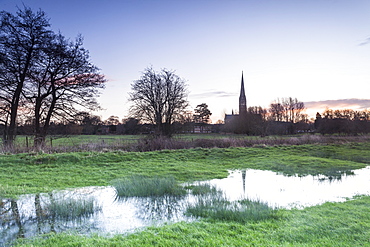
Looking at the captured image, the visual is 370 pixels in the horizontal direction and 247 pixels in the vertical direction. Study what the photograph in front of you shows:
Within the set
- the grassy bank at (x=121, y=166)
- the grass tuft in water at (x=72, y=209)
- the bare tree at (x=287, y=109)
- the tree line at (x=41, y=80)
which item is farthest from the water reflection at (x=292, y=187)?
the bare tree at (x=287, y=109)

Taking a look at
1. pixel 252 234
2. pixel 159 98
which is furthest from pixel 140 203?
pixel 159 98

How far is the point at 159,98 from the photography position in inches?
1125

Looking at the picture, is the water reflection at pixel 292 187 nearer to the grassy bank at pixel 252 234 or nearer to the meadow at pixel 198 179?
the meadow at pixel 198 179

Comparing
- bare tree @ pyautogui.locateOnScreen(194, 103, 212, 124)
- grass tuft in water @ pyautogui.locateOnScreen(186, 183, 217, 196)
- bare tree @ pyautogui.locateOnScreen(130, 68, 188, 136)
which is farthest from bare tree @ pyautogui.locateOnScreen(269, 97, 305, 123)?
grass tuft in water @ pyautogui.locateOnScreen(186, 183, 217, 196)

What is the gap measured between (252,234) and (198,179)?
593cm

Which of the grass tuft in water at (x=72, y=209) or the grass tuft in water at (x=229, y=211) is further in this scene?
the grass tuft in water at (x=72, y=209)

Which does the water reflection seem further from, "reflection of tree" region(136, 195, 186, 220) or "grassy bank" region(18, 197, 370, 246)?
"reflection of tree" region(136, 195, 186, 220)

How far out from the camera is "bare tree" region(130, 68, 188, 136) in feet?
91.2

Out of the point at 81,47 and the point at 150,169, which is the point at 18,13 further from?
the point at 150,169

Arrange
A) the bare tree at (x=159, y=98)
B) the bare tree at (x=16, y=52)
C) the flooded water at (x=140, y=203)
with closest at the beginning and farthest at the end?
the flooded water at (x=140, y=203)
the bare tree at (x=16, y=52)
the bare tree at (x=159, y=98)

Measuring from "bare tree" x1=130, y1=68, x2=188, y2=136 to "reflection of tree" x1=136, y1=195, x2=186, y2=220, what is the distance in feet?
67.1

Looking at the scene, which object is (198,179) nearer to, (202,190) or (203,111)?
(202,190)

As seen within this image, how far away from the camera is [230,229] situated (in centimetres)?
429

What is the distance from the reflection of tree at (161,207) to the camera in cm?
541
